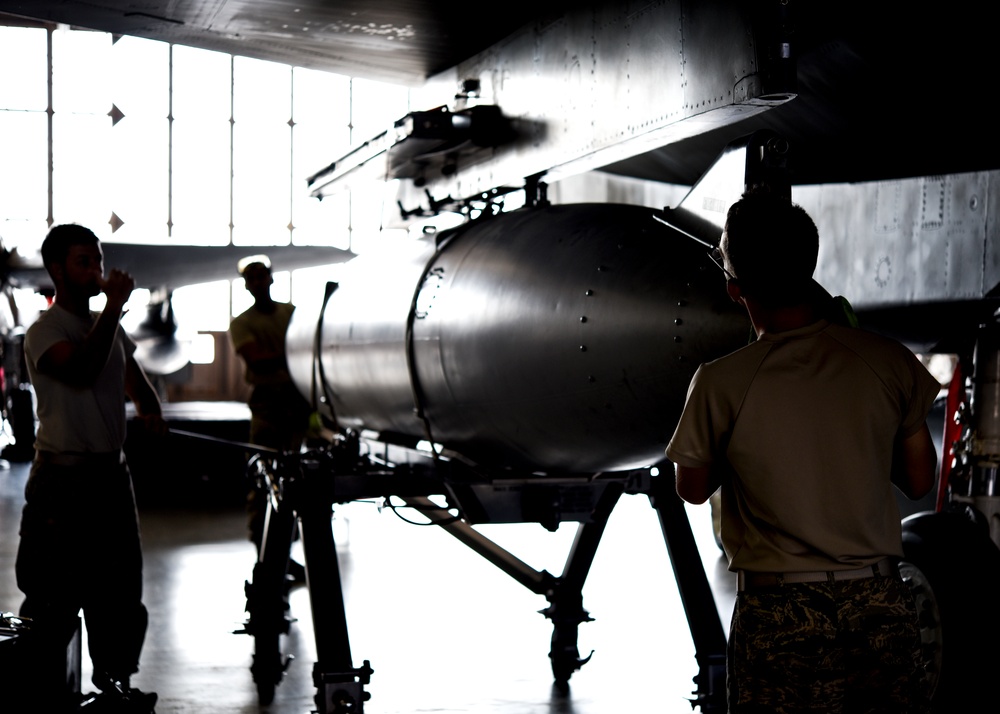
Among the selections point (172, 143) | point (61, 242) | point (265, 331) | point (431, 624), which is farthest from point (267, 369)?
point (172, 143)

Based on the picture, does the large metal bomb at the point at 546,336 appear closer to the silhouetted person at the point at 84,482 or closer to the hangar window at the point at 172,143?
the silhouetted person at the point at 84,482

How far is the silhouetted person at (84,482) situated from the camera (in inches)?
137

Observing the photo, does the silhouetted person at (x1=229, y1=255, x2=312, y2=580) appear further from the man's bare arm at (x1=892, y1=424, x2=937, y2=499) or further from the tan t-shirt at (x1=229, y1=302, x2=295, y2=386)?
the man's bare arm at (x1=892, y1=424, x2=937, y2=499)

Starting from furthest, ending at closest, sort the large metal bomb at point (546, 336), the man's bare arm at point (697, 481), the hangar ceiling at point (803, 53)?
the hangar ceiling at point (803, 53) < the large metal bomb at point (546, 336) < the man's bare arm at point (697, 481)

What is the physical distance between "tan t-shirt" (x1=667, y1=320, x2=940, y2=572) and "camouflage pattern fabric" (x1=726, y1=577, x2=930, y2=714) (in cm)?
5

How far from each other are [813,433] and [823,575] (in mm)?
250

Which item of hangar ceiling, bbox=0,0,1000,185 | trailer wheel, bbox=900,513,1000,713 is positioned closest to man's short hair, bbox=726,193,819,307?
hangar ceiling, bbox=0,0,1000,185

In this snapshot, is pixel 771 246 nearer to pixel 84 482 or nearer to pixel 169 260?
pixel 84 482

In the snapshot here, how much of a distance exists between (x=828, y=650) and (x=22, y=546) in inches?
108

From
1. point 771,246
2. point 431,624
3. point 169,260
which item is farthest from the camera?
point 169,260

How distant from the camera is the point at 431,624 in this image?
17.0 ft

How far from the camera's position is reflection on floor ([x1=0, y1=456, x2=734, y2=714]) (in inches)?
160

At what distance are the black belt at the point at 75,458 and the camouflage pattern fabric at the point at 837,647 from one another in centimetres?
253

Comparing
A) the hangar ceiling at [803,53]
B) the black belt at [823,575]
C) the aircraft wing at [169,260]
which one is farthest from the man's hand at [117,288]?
the aircraft wing at [169,260]
